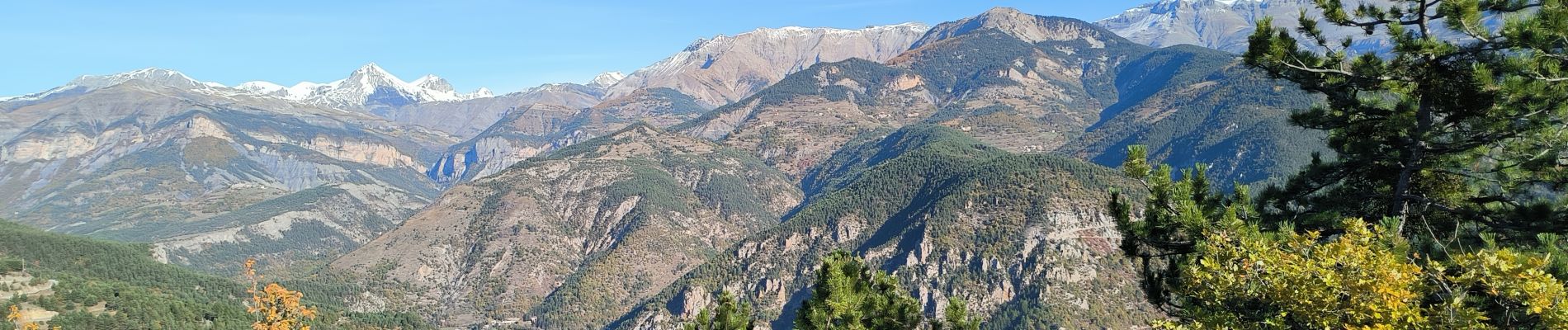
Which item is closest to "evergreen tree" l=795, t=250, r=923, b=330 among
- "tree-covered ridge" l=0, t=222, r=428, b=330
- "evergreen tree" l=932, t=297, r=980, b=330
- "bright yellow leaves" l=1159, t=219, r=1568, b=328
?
"evergreen tree" l=932, t=297, r=980, b=330

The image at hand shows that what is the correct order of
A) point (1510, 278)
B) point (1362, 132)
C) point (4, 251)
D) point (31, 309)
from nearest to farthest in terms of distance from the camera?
point (1510, 278) → point (1362, 132) → point (31, 309) → point (4, 251)

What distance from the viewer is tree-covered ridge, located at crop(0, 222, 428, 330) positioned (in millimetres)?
123500

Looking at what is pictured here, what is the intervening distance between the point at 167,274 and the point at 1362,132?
247069 millimetres

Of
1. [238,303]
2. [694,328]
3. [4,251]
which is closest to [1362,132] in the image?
[694,328]

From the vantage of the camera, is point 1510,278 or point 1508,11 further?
point 1508,11

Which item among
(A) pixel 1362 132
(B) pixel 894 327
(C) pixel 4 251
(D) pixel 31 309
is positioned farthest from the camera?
(C) pixel 4 251

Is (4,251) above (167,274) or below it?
above

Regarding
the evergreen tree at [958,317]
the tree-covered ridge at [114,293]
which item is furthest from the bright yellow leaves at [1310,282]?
the tree-covered ridge at [114,293]

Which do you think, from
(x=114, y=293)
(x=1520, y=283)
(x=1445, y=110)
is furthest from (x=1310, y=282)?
(x=114, y=293)

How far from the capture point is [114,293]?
13875 cm

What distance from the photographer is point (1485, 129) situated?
790 inches

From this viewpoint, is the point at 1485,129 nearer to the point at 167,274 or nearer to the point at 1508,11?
the point at 1508,11

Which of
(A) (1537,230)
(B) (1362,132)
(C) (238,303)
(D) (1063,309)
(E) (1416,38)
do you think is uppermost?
(E) (1416,38)

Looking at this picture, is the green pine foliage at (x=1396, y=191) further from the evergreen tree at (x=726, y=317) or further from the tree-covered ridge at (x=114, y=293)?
the tree-covered ridge at (x=114, y=293)
